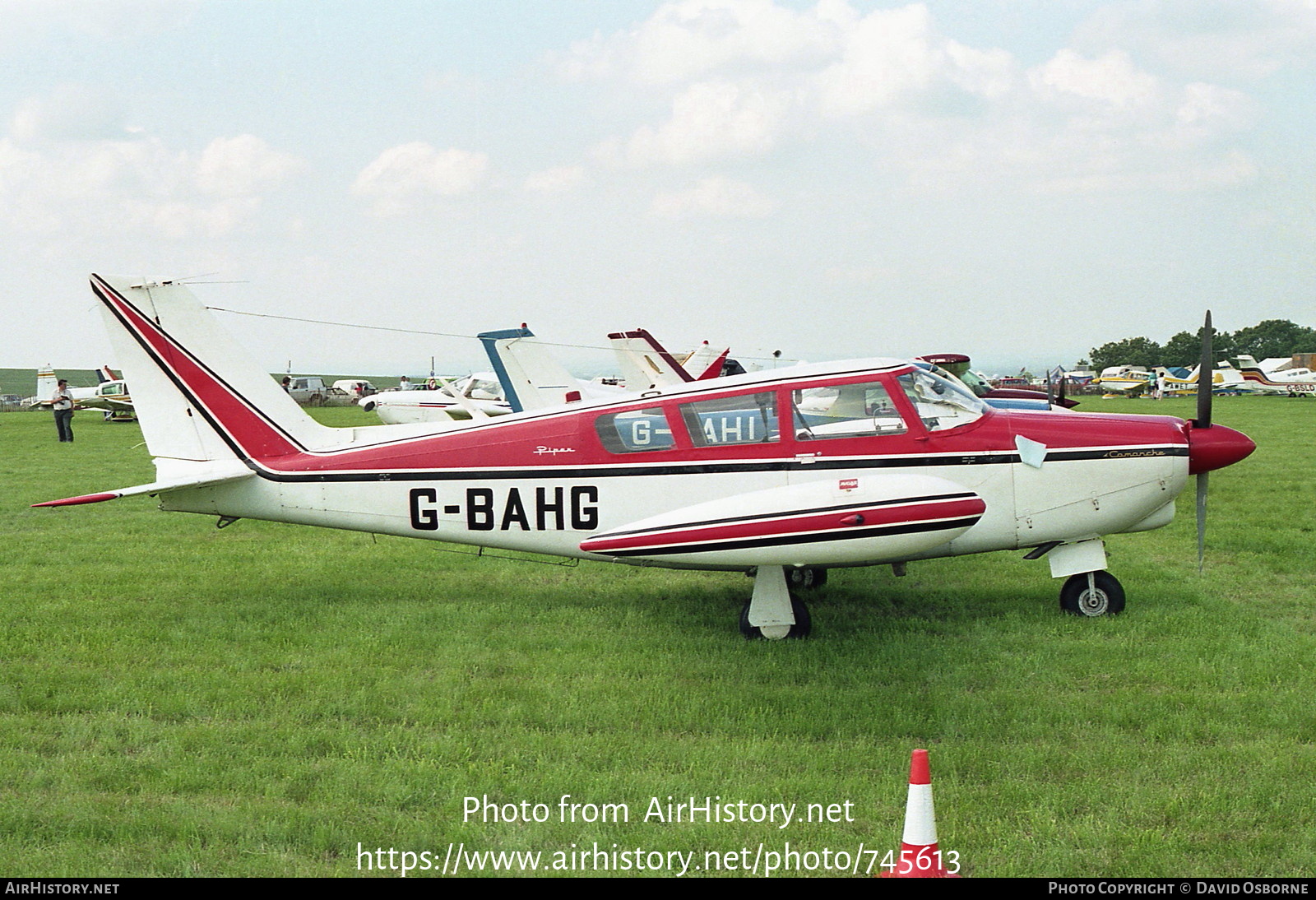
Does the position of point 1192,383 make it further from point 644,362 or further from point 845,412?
point 845,412

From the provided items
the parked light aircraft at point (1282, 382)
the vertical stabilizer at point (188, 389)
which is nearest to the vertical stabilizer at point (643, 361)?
the vertical stabilizer at point (188, 389)

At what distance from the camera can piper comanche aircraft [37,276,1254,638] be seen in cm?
798

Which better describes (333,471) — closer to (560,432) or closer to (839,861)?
(560,432)

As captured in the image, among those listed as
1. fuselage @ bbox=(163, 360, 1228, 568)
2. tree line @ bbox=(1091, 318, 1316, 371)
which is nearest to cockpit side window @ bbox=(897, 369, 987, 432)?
fuselage @ bbox=(163, 360, 1228, 568)

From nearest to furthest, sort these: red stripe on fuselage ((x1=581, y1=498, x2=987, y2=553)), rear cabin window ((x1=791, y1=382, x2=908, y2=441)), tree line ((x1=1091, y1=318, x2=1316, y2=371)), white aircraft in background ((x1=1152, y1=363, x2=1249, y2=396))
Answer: red stripe on fuselage ((x1=581, y1=498, x2=987, y2=553)) → rear cabin window ((x1=791, y1=382, x2=908, y2=441)) → white aircraft in background ((x1=1152, y1=363, x2=1249, y2=396)) → tree line ((x1=1091, y1=318, x2=1316, y2=371))

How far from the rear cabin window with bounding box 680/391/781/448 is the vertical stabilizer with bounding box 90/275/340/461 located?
3305 millimetres

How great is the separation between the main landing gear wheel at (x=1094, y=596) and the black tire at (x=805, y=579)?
228 centimetres

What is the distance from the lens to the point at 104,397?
45.8 metres

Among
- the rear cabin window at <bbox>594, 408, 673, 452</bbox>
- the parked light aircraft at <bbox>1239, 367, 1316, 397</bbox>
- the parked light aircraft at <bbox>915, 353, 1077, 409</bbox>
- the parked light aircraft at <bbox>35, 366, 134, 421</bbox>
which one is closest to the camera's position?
the rear cabin window at <bbox>594, 408, 673, 452</bbox>

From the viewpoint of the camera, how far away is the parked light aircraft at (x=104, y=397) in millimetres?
41812

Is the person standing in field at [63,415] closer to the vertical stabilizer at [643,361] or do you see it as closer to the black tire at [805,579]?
the vertical stabilizer at [643,361]

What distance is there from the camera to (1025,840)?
4.55m

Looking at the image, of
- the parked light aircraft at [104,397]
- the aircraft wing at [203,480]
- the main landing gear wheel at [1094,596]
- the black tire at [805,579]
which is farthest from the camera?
the parked light aircraft at [104,397]

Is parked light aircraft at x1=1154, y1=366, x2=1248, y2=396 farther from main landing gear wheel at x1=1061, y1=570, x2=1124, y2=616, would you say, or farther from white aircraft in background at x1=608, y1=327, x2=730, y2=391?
main landing gear wheel at x1=1061, y1=570, x2=1124, y2=616
